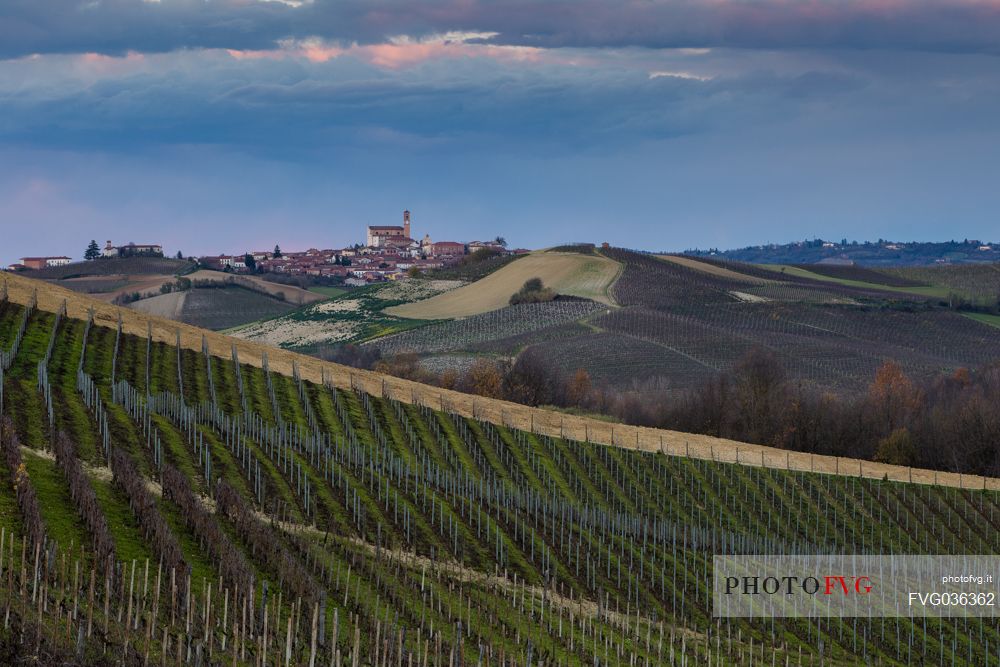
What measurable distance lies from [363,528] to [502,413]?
32730 mm

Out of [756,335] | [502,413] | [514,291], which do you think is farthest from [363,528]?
[514,291]

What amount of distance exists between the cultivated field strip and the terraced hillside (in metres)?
2.45

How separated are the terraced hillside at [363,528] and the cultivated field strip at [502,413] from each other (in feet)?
8.03

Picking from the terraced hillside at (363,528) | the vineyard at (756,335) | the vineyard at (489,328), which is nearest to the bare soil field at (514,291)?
the vineyard at (756,335)

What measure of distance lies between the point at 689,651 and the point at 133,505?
644 inches

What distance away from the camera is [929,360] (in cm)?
15225

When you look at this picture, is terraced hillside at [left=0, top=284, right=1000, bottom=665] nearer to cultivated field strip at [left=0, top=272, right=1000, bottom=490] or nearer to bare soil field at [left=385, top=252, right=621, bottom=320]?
cultivated field strip at [left=0, top=272, right=1000, bottom=490]

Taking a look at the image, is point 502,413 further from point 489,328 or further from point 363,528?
point 489,328

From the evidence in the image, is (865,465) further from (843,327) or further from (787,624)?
(843,327)

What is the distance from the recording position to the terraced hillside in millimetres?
29750

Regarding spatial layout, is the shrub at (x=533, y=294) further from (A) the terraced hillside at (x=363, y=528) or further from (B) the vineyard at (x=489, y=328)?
(A) the terraced hillside at (x=363, y=528)

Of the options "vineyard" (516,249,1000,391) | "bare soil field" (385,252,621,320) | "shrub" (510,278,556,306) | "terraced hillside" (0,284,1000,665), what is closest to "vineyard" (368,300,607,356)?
"shrub" (510,278,556,306)

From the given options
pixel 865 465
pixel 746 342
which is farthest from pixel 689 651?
pixel 746 342

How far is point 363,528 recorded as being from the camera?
45.0m
